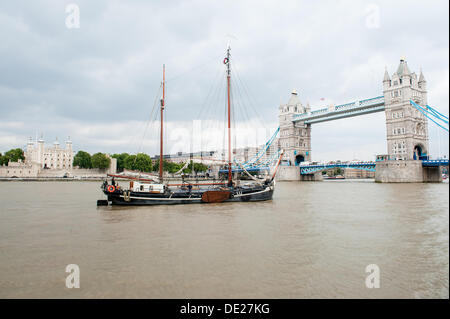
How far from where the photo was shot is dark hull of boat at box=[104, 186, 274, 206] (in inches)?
755

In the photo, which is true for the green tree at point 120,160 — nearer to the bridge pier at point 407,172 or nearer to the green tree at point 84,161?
the green tree at point 84,161

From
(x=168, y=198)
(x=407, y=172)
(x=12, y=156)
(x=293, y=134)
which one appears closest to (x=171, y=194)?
(x=168, y=198)

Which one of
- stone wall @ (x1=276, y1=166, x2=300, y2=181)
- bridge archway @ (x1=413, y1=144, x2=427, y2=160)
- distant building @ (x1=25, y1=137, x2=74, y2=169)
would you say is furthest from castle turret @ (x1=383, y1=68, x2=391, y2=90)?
distant building @ (x1=25, y1=137, x2=74, y2=169)

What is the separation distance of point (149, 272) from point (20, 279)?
2.43 metres

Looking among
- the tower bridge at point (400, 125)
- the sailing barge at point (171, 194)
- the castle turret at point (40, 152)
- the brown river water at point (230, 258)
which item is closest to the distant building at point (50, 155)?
the castle turret at point (40, 152)

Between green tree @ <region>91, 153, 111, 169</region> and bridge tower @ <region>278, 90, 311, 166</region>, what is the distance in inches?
2017

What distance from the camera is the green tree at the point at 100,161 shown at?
87.0 metres

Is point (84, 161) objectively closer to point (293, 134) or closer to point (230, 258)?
point (293, 134)

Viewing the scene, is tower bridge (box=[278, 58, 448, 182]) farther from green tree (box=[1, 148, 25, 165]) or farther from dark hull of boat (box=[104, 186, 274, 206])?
green tree (box=[1, 148, 25, 165])

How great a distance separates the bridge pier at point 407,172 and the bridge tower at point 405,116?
636 cm

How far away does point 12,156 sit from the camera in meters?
88.0
